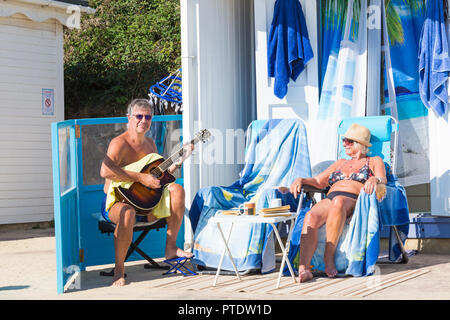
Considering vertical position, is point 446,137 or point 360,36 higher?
point 360,36

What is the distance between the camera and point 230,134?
687 cm

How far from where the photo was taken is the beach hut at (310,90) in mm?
6082

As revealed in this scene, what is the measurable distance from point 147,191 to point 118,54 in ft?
29.3

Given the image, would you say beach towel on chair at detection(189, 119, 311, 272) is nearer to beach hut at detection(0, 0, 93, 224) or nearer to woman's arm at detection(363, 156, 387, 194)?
woman's arm at detection(363, 156, 387, 194)

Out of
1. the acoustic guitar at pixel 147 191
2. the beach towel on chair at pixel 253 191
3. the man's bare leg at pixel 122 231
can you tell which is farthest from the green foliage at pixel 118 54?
the man's bare leg at pixel 122 231

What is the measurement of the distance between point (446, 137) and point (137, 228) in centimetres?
284

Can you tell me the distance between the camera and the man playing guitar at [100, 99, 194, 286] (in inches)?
194

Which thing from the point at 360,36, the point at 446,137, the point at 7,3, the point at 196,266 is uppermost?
the point at 7,3

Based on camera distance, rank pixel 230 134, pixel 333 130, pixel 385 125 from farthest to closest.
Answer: pixel 230 134 → pixel 333 130 → pixel 385 125

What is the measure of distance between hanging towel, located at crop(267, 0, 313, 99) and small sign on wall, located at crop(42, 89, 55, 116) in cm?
398

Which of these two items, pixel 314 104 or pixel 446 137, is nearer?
pixel 446 137

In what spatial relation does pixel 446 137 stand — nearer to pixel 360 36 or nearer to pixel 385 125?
pixel 385 125
